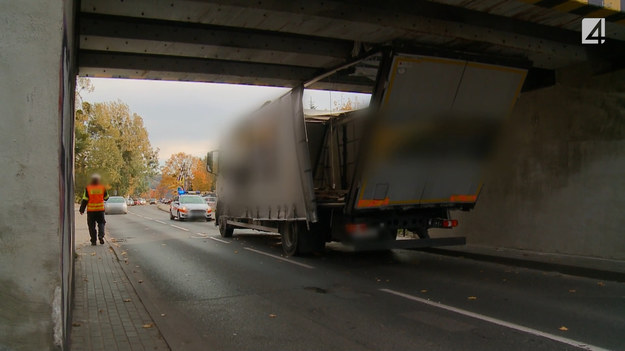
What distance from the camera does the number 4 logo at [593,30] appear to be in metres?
7.86

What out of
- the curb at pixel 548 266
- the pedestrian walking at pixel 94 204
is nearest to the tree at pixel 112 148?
the pedestrian walking at pixel 94 204

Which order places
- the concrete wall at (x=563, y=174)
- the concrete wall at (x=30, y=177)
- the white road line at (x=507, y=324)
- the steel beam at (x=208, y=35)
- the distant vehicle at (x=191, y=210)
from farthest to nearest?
the distant vehicle at (x=191, y=210) < the concrete wall at (x=563, y=174) < the steel beam at (x=208, y=35) < the white road line at (x=507, y=324) < the concrete wall at (x=30, y=177)

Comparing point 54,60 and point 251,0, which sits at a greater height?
point 251,0

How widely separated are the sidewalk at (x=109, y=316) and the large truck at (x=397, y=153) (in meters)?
3.76

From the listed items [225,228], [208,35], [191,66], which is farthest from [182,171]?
[208,35]

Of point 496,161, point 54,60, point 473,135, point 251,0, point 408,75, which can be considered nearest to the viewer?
point 54,60

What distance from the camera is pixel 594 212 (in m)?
9.10

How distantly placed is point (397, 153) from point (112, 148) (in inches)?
485

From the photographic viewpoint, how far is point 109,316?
218 inches

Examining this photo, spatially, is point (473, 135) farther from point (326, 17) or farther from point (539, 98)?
point (326, 17)

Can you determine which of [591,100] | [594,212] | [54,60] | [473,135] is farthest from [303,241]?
[54,60]

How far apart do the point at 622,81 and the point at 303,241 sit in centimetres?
693

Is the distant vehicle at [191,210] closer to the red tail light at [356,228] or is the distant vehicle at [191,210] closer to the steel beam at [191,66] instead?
the steel beam at [191,66]

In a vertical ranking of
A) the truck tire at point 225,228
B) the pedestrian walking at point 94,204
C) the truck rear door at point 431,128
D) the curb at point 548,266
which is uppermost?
the truck rear door at point 431,128
